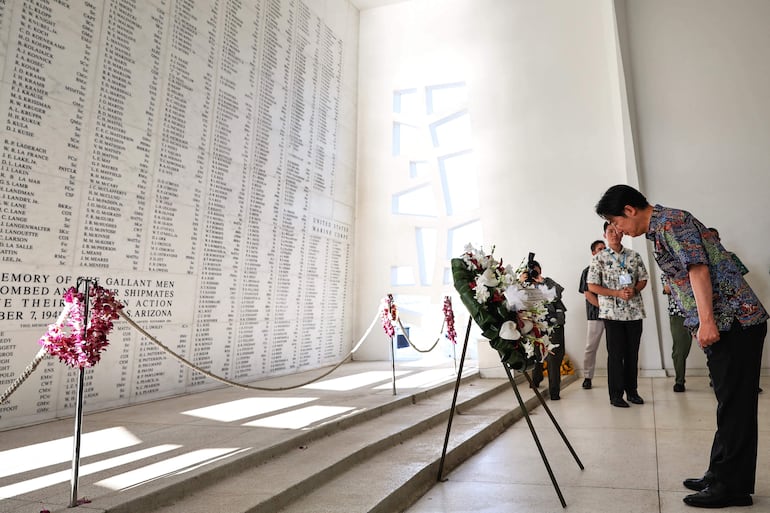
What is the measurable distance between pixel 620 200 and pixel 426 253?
564cm

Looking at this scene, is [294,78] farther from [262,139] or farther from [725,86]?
[725,86]

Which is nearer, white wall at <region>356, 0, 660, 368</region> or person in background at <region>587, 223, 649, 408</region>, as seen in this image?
person in background at <region>587, 223, 649, 408</region>

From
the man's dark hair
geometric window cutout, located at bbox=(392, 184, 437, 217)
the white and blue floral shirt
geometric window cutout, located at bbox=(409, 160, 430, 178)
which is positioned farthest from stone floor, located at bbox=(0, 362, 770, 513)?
geometric window cutout, located at bbox=(409, 160, 430, 178)

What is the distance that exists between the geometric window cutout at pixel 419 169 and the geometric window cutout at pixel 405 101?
0.79 metres

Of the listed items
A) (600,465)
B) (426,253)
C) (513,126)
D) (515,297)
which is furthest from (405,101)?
(600,465)

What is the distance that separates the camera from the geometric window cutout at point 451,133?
762 cm

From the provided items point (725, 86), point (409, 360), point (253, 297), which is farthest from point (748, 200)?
point (253, 297)

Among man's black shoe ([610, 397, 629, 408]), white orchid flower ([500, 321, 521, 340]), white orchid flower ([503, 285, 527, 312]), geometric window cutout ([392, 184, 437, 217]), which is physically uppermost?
geometric window cutout ([392, 184, 437, 217])

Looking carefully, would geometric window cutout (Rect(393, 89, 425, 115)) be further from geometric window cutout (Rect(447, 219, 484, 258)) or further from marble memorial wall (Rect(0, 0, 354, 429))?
geometric window cutout (Rect(447, 219, 484, 258))

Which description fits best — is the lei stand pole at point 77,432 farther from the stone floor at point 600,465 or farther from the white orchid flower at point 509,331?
the white orchid flower at point 509,331

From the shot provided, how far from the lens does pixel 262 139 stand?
5.91 metres

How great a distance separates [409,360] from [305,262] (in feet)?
7.52

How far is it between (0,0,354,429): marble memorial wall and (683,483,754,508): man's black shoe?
399 centimetres

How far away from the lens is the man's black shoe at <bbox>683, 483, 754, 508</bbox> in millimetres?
2049
